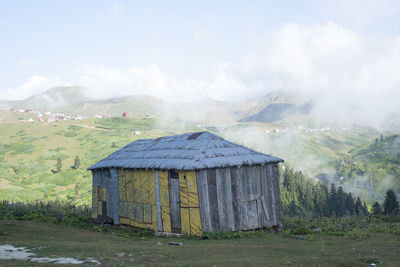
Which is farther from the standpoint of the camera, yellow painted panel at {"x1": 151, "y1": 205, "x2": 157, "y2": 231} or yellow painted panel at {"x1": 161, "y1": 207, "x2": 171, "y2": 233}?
yellow painted panel at {"x1": 151, "y1": 205, "x2": 157, "y2": 231}

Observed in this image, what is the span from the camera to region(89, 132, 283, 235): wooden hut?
17.6m

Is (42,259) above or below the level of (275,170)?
below

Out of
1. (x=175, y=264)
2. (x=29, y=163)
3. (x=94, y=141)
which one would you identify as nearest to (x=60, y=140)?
(x=94, y=141)

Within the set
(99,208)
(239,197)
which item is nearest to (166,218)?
(239,197)

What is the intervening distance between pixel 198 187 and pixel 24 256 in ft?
27.2

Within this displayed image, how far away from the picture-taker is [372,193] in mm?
102438

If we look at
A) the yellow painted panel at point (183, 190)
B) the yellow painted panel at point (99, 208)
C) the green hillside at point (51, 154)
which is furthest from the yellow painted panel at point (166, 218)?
the green hillside at point (51, 154)

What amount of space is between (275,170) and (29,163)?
194 feet

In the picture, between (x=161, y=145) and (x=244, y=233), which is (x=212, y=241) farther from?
(x=161, y=145)

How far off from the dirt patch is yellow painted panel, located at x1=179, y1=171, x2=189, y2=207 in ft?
24.8

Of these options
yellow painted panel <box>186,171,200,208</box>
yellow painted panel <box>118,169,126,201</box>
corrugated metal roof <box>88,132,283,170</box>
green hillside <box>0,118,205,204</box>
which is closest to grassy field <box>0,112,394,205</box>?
green hillside <box>0,118,205,204</box>

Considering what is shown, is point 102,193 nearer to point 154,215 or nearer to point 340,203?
point 154,215

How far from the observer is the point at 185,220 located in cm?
1789

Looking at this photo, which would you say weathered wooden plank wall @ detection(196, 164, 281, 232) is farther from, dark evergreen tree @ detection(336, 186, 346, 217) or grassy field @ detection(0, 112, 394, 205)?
dark evergreen tree @ detection(336, 186, 346, 217)
